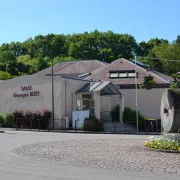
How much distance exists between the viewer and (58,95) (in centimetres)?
3916

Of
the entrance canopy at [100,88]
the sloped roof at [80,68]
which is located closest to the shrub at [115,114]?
the entrance canopy at [100,88]

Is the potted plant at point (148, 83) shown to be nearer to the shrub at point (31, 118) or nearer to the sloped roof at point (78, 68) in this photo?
the shrub at point (31, 118)

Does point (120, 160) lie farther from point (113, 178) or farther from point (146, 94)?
point (146, 94)

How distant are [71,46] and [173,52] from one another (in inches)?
1722

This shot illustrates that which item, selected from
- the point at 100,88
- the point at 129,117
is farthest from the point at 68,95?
the point at 129,117

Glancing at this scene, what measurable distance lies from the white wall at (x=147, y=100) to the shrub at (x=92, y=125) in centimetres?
1262

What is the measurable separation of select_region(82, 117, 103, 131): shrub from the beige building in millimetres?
3203

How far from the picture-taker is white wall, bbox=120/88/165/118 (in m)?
47.8

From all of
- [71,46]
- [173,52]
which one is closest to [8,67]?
[71,46]

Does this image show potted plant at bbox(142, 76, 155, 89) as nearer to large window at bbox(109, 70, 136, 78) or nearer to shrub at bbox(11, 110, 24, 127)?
large window at bbox(109, 70, 136, 78)

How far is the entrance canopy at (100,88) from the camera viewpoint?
132ft

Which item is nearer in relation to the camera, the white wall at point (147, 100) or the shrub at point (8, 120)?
the shrub at point (8, 120)

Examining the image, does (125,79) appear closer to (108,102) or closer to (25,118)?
(108,102)

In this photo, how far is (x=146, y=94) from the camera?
48.0 metres
